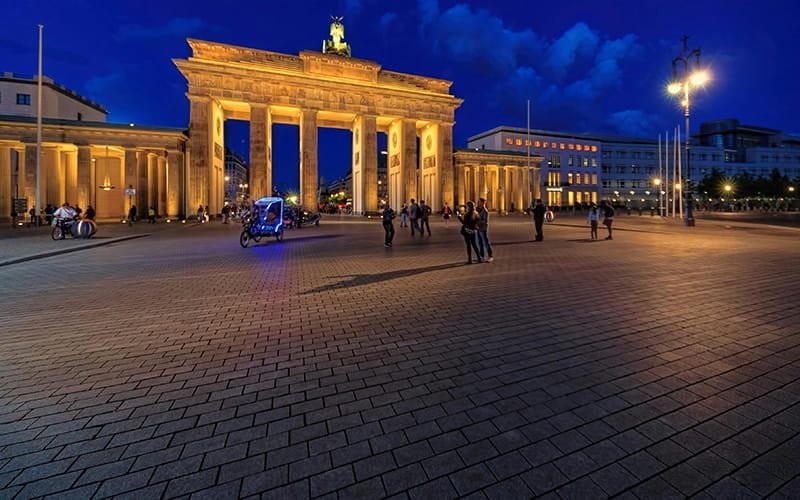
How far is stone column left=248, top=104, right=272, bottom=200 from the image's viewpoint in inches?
1860

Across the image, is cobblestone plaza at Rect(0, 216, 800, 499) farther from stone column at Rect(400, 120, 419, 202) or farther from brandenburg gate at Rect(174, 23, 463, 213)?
stone column at Rect(400, 120, 419, 202)

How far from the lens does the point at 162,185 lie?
1849 inches

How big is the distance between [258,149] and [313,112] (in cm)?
804

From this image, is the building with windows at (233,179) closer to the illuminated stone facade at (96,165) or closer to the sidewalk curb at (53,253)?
the illuminated stone facade at (96,165)

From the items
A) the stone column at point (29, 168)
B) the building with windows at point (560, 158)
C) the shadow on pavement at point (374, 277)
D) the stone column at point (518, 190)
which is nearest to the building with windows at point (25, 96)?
the stone column at point (29, 168)

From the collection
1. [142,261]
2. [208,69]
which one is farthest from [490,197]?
[142,261]

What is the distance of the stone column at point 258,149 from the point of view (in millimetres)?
47250

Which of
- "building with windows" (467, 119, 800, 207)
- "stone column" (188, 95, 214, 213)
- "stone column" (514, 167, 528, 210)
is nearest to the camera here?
"stone column" (188, 95, 214, 213)

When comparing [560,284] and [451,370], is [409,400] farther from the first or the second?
[560,284]

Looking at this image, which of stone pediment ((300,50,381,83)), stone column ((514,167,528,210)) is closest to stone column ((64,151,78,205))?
stone pediment ((300,50,381,83))

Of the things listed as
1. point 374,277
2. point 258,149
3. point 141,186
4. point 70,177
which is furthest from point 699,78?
point 70,177

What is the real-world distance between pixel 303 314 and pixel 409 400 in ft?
10.9

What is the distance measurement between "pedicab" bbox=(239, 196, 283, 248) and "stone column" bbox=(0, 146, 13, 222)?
35222mm

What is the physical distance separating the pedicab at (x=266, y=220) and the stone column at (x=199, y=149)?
2562 cm
